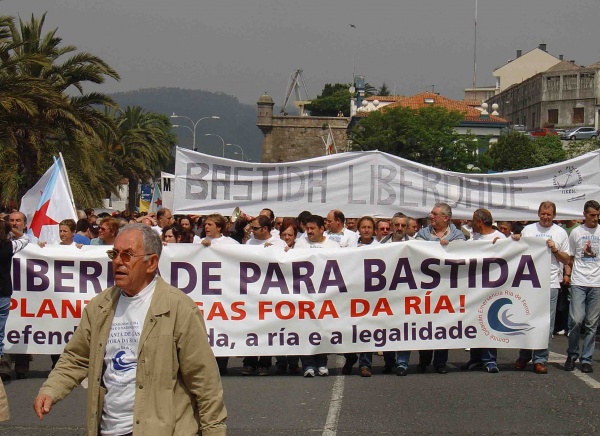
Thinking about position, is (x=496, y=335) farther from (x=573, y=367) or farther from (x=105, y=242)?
(x=105, y=242)

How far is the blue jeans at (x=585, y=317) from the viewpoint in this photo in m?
9.95

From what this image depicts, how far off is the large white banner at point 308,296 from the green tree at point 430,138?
46.6 meters

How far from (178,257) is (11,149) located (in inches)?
500

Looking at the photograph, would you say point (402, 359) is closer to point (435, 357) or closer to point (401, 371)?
point (401, 371)

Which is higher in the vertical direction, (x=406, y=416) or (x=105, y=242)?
(x=105, y=242)

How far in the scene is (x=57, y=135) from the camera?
23.9 m

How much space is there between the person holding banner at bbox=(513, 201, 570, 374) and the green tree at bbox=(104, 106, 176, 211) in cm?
3213

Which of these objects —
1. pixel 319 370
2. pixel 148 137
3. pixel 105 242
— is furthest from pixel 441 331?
→ pixel 148 137

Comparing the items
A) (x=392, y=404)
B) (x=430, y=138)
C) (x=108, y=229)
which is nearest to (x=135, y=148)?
(x=430, y=138)

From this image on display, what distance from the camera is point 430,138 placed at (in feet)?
185

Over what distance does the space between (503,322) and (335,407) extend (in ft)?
8.75

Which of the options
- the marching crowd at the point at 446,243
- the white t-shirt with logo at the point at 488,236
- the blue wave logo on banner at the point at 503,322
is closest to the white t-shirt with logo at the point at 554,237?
the marching crowd at the point at 446,243

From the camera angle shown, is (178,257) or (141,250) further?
(178,257)

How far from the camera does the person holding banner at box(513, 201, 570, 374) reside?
10070mm
